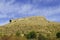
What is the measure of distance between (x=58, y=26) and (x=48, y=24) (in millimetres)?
6423

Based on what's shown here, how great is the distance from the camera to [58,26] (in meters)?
102

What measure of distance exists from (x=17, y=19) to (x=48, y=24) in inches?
678

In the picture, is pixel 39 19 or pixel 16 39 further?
pixel 39 19

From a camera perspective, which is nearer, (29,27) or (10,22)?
(29,27)

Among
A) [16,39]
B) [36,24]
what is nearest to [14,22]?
[36,24]

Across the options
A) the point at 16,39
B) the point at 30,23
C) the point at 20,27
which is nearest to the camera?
the point at 16,39

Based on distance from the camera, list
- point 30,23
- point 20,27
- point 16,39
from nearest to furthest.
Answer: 1. point 16,39
2. point 20,27
3. point 30,23

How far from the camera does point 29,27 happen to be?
102 m

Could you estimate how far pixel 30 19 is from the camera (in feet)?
371

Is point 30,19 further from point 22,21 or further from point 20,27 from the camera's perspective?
point 20,27

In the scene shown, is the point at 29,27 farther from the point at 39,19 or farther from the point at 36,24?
the point at 39,19

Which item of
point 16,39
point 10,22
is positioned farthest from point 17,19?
point 16,39

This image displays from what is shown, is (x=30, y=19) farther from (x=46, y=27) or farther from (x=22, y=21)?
(x=46, y=27)

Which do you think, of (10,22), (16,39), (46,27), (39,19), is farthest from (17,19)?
(16,39)
